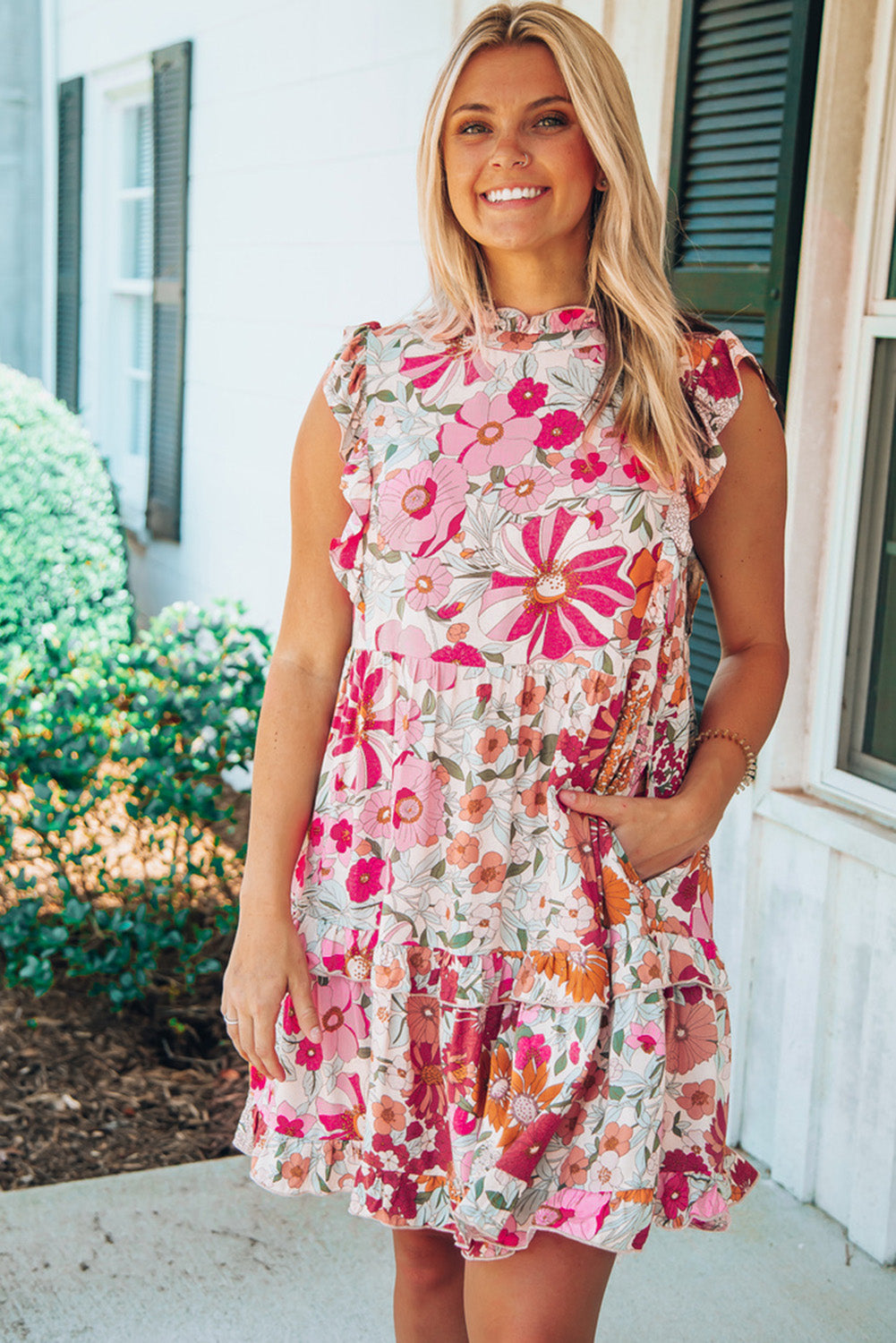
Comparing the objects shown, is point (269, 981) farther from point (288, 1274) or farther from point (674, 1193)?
point (288, 1274)

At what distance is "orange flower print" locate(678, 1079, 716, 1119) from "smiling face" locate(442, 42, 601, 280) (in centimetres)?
101

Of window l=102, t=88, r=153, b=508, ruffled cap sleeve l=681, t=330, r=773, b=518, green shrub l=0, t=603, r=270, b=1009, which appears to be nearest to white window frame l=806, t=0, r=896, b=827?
ruffled cap sleeve l=681, t=330, r=773, b=518

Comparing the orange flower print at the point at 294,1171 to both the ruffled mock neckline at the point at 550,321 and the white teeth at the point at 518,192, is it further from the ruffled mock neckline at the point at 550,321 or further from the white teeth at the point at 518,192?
the white teeth at the point at 518,192

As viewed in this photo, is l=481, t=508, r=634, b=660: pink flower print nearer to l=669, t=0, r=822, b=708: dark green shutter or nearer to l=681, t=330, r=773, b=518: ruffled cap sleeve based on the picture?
l=681, t=330, r=773, b=518: ruffled cap sleeve

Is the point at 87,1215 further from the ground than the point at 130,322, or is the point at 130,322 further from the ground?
the point at 130,322

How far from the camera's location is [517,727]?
1591 mm

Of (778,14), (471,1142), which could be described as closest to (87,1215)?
(471,1142)

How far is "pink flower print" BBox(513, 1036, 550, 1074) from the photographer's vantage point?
1539 millimetres

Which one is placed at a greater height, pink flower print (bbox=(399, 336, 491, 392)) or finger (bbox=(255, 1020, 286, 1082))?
pink flower print (bbox=(399, 336, 491, 392))

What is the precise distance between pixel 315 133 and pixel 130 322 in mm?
2949

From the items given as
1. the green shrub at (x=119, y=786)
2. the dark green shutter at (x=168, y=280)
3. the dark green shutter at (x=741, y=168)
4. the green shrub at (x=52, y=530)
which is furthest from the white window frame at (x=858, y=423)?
the dark green shutter at (x=168, y=280)

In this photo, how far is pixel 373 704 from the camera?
167cm

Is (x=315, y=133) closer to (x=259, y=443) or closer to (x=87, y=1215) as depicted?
(x=259, y=443)

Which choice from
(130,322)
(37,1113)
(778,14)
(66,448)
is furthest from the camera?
(130,322)
